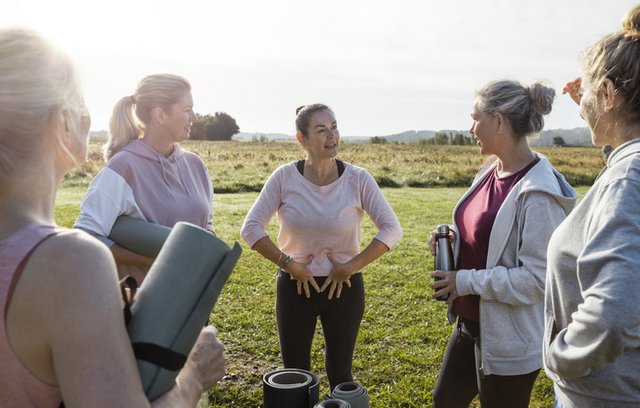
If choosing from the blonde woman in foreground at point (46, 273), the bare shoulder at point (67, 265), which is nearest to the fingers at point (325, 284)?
the blonde woman in foreground at point (46, 273)

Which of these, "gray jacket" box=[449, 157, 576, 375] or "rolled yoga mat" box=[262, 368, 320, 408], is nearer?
"rolled yoga mat" box=[262, 368, 320, 408]

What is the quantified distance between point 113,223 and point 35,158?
173 cm

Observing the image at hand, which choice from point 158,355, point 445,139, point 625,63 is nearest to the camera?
point 158,355

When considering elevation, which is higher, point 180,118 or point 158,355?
point 180,118

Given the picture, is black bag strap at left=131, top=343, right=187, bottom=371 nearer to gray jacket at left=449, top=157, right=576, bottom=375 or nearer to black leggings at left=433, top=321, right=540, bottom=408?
gray jacket at left=449, top=157, right=576, bottom=375

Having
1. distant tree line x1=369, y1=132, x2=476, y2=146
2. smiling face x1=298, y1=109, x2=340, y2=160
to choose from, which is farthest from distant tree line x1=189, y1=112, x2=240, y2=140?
smiling face x1=298, y1=109, x2=340, y2=160

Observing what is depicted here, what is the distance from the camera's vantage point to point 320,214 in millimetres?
3627

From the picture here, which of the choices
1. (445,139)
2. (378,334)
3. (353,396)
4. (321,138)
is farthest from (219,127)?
(353,396)

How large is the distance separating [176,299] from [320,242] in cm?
243

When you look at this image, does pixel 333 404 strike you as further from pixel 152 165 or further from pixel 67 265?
pixel 152 165

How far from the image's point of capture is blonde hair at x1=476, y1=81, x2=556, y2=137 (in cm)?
293

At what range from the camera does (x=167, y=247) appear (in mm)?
1330

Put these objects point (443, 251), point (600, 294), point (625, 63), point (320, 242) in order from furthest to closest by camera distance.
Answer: point (320, 242) < point (443, 251) < point (625, 63) < point (600, 294)

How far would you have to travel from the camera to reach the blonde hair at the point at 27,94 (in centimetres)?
112
